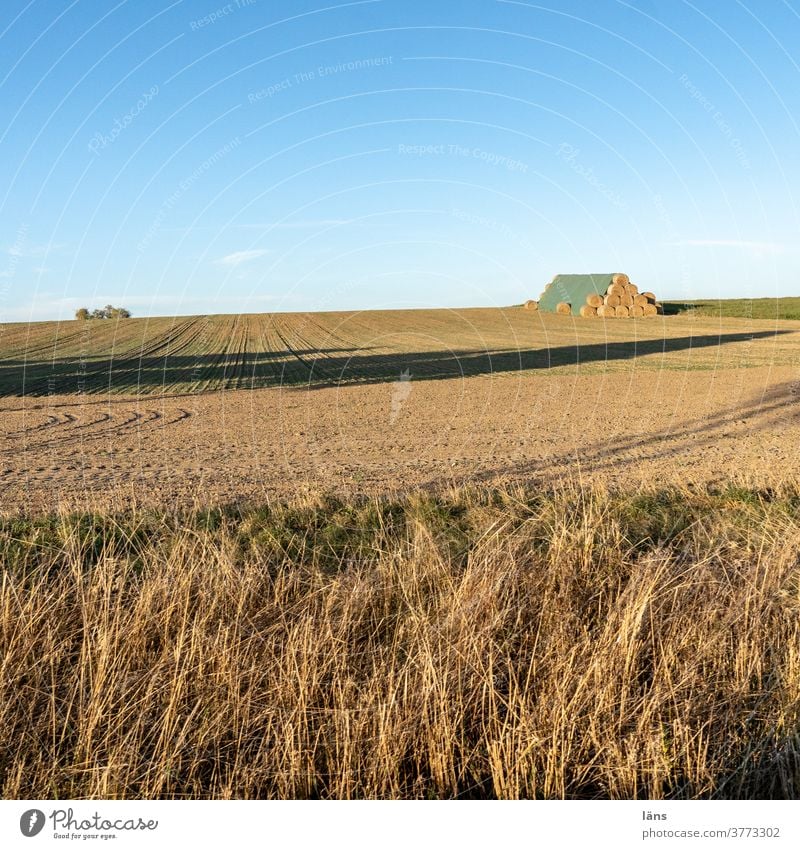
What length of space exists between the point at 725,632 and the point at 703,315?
55987 millimetres

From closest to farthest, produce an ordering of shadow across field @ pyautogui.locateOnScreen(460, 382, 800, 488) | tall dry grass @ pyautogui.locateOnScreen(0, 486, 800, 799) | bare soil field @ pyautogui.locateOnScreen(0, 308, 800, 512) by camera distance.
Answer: tall dry grass @ pyautogui.locateOnScreen(0, 486, 800, 799) → bare soil field @ pyautogui.locateOnScreen(0, 308, 800, 512) → shadow across field @ pyautogui.locateOnScreen(460, 382, 800, 488)

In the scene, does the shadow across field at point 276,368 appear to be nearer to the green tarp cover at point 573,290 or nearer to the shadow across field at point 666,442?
the shadow across field at point 666,442

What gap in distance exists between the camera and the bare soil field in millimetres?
10070

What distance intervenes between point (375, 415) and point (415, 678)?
13.3 meters

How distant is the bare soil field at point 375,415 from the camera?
10.1m

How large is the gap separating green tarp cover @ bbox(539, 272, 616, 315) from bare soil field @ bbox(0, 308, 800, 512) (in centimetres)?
1123

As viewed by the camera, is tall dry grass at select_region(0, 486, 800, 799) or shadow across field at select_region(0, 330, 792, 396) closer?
tall dry grass at select_region(0, 486, 800, 799)

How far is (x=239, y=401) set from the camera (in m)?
19.4

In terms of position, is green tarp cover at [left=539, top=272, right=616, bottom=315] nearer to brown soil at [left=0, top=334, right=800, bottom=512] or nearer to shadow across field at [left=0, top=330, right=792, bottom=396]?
shadow across field at [left=0, top=330, right=792, bottom=396]

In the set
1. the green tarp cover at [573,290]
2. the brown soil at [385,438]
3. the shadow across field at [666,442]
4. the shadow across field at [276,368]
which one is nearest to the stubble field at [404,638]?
the brown soil at [385,438]

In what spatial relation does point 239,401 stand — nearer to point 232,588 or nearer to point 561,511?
point 561,511

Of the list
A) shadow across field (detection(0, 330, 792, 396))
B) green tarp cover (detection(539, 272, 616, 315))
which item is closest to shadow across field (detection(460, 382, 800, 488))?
shadow across field (detection(0, 330, 792, 396))

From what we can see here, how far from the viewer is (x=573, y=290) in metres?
52.3

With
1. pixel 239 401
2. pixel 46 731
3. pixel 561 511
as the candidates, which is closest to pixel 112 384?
pixel 239 401
